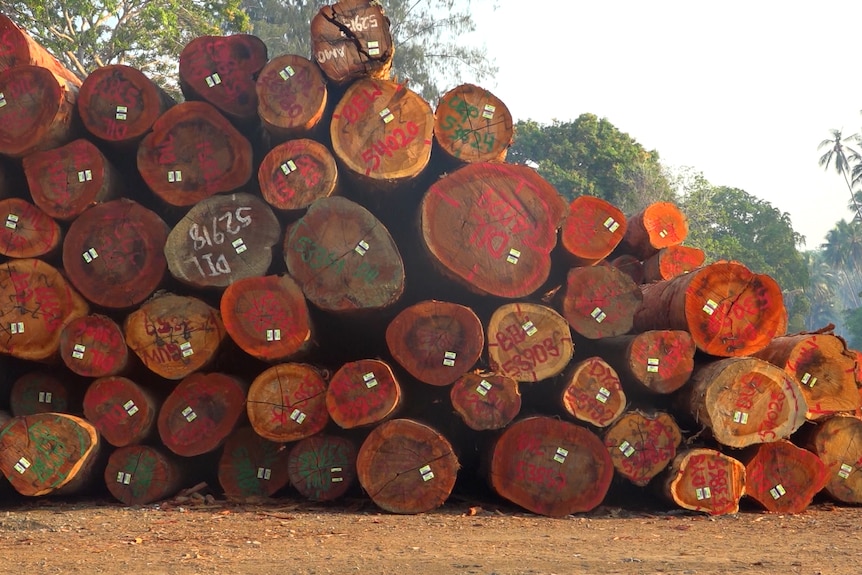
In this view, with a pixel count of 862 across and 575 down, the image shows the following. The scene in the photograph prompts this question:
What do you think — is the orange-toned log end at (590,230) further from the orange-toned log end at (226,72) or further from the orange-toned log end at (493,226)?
the orange-toned log end at (226,72)

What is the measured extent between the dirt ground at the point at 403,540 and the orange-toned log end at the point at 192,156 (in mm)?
2434

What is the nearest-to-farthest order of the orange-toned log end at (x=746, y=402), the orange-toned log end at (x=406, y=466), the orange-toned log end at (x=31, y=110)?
the orange-toned log end at (x=406, y=466) → the orange-toned log end at (x=746, y=402) → the orange-toned log end at (x=31, y=110)

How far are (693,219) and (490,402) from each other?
2310 centimetres

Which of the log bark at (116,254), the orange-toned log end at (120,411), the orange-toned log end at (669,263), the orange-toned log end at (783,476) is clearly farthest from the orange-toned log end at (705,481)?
the log bark at (116,254)

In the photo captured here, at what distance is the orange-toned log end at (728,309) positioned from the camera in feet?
21.7

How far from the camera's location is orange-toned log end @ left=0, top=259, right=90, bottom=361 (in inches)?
264

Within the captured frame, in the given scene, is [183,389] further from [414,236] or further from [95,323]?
[414,236]

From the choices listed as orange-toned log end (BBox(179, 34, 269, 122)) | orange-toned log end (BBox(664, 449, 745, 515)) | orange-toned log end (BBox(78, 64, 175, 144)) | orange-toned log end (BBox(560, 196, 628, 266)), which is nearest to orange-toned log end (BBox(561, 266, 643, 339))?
orange-toned log end (BBox(560, 196, 628, 266))

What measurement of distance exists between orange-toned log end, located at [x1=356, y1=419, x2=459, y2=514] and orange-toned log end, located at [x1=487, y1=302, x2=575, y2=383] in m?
0.75

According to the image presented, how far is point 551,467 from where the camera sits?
6258mm

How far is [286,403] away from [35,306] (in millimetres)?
2217

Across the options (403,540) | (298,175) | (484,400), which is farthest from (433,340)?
(298,175)

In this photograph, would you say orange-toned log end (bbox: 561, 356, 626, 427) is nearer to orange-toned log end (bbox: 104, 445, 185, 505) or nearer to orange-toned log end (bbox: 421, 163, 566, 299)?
orange-toned log end (bbox: 421, 163, 566, 299)

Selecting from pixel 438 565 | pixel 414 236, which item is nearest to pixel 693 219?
pixel 414 236
